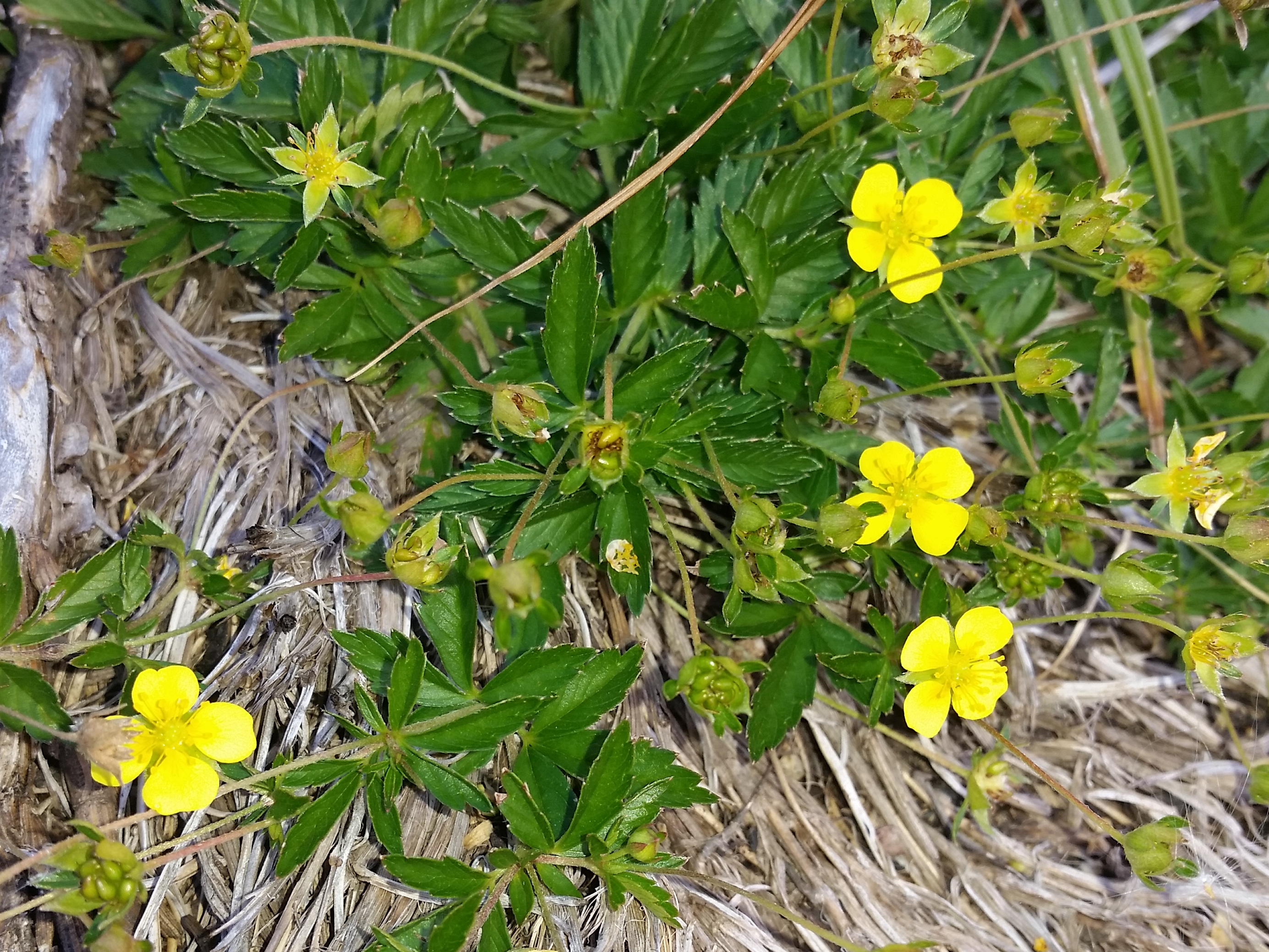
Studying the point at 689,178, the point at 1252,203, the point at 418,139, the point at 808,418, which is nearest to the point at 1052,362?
the point at 808,418

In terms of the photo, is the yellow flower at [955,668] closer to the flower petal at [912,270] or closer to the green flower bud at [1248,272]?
the flower petal at [912,270]

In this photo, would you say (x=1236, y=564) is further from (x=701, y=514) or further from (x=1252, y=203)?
(x=701, y=514)

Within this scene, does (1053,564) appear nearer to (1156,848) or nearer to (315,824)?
(1156,848)

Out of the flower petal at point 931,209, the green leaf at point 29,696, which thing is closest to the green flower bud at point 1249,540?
the flower petal at point 931,209

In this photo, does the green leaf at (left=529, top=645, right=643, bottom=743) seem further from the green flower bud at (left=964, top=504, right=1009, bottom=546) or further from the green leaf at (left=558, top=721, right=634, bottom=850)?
the green flower bud at (left=964, top=504, right=1009, bottom=546)

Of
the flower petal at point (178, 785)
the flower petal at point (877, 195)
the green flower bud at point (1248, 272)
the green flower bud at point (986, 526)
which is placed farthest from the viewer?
the green flower bud at point (1248, 272)

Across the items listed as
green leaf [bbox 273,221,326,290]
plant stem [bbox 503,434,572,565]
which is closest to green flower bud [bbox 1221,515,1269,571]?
plant stem [bbox 503,434,572,565]

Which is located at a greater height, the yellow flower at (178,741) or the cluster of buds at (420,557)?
the cluster of buds at (420,557)
